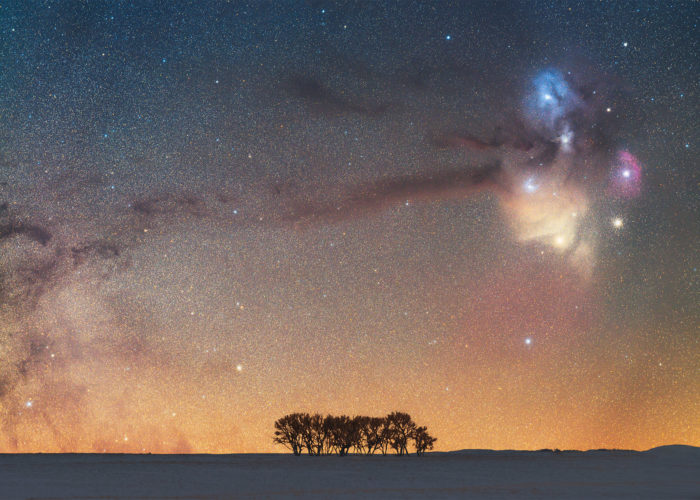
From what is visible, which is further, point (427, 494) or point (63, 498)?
point (427, 494)

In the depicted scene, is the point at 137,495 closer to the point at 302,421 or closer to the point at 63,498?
the point at 63,498

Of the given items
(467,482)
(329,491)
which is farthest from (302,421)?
(329,491)

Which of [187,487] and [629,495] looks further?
[187,487]

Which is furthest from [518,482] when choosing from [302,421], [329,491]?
[302,421]

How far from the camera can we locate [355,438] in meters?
81.2

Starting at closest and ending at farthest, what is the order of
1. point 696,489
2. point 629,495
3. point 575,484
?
1. point 629,495
2. point 696,489
3. point 575,484

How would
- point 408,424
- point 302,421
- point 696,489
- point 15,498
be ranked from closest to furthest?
point 15,498
point 696,489
point 302,421
point 408,424

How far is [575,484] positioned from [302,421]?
51.9m

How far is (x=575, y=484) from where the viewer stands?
3167 centimetres

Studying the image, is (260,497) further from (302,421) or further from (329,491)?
(302,421)

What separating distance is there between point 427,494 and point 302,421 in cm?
5522

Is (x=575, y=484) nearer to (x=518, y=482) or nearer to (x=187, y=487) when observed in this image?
(x=518, y=482)

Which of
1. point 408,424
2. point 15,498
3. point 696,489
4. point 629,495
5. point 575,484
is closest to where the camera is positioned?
point 15,498

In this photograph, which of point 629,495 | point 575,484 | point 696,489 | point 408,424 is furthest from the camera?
point 408,424
